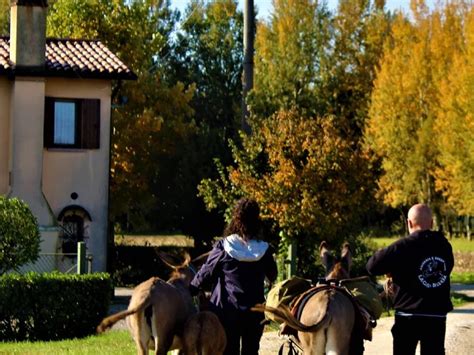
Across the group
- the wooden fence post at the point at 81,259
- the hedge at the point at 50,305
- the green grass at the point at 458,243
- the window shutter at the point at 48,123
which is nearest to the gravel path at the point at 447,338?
the wooden fence post at the point at 81,259

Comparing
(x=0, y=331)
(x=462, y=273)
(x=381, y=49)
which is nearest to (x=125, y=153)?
(x=462, y=273)

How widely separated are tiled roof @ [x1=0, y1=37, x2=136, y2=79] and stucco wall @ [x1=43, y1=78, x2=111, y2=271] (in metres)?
0.41

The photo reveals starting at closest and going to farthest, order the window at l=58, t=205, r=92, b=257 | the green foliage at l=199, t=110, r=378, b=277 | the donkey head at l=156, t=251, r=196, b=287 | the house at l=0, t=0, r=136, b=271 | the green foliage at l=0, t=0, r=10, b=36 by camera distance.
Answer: the donkey head at l=156, t=251, r=196, b=287 < the green foliage at l=199, t=110, r=378, b=277 < the house at l=0, t=0, r=136, b=271 < the window at l=58, t=205, r=92, b=257 < the green foliage at l=0, t=0, r=10, b=36

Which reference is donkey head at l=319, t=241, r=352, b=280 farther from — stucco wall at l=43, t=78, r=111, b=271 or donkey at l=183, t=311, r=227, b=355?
stucco wall at l=43, t=78, r=111, b=271

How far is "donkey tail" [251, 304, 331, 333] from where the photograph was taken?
10.3m

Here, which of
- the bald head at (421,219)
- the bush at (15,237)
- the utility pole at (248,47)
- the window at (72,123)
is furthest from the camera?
the window at (72,123)

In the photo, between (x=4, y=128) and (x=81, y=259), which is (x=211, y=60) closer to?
(x=4, y=128)

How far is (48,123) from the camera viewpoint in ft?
107

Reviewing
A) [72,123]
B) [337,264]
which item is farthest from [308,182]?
[337,264]

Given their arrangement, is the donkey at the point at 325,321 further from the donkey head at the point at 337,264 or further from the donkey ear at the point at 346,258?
the donkey ear at the point at 346,258

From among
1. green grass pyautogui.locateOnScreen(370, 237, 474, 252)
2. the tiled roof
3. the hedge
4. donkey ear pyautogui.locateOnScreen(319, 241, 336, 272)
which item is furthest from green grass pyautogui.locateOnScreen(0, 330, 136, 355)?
green grass pyautogui.locateOnScreen(370, 237, 474, 252)

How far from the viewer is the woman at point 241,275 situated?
1114 centimetres

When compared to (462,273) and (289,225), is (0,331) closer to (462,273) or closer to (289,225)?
(289,225)

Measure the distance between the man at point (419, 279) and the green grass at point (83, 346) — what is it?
608cm
